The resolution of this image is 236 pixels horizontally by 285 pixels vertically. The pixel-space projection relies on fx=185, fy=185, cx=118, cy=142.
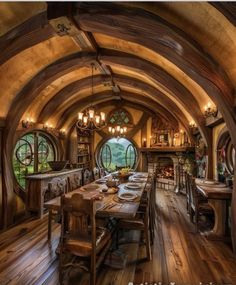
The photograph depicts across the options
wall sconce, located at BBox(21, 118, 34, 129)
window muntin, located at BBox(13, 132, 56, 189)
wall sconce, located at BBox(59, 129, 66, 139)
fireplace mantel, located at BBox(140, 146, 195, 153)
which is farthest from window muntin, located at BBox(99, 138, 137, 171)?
wall sconce, located at BBox(21, 118, 34, 129)

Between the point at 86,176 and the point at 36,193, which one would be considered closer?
the point at 36,193

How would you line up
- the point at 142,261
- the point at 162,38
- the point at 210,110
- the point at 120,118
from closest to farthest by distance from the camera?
the point at 162,38 < the point at 142,261 < the point at 210,110 < the point at 120,118

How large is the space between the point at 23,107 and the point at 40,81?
0.68m

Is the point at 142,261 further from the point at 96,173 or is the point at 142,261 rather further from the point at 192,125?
the point at 192,125

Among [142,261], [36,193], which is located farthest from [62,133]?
[142,261]

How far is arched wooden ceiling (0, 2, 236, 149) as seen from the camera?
218 centimetres

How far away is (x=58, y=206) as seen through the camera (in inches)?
98.3

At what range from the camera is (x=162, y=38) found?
234cm

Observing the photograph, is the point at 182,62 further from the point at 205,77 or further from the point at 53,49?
the point at 53,49

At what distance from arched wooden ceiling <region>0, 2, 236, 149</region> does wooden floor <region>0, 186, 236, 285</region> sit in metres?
2.04

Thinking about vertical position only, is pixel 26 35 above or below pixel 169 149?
above

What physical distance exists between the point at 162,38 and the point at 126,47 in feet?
4.29

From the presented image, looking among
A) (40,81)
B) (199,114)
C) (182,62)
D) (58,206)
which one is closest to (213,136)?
(199,114)

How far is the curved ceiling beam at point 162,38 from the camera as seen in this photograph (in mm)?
2194
